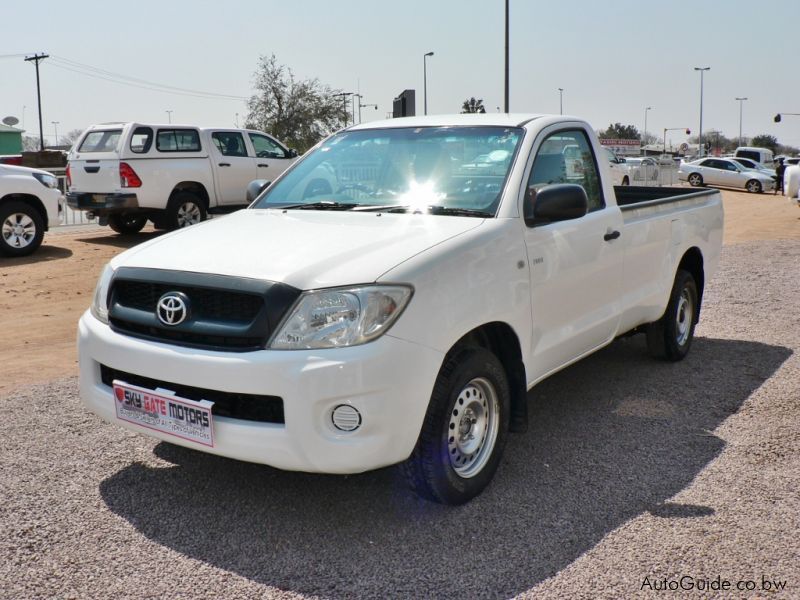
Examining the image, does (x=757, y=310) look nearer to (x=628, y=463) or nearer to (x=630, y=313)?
(x=630, y=313)

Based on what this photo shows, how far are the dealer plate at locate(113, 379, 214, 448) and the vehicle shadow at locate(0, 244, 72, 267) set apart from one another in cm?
956

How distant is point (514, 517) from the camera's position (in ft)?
12.1

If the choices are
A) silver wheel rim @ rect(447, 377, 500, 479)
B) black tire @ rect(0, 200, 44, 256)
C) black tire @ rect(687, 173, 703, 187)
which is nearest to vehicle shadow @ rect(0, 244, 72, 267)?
black tire @ rect(0, 200, 44, 256)

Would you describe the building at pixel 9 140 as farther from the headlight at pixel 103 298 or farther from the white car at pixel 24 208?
the headlight at pixel 103 298

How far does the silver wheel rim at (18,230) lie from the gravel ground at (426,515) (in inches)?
314

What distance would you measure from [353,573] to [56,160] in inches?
1235

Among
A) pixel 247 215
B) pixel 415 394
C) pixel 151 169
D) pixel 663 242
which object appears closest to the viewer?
pixel 415 394

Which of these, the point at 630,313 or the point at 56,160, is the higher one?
the point at 56,160

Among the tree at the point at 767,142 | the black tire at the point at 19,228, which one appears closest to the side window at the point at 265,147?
the black tire at the point at 19,228

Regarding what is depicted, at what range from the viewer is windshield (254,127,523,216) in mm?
4285

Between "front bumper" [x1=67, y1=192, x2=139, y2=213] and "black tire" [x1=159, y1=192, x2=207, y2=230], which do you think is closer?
"front bumper" [x1=67, y1=192, x2=139, y2=213]

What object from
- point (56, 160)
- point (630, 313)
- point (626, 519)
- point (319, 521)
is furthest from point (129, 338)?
point (56, 160)

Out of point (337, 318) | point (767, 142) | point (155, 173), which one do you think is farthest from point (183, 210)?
point (767, 142)

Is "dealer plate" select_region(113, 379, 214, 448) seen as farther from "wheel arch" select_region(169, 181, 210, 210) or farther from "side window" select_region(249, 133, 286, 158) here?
"side window" select_region(249, 133, 286, 158)
